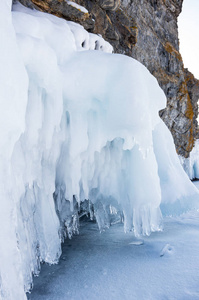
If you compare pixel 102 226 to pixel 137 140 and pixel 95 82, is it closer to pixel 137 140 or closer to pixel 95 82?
pixel 137 140

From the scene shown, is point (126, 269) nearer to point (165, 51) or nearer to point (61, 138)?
point (61, 138)

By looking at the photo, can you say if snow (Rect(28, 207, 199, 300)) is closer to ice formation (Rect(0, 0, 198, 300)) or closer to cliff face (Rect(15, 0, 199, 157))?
ice formation (Rect(0, 0, 198, 300))

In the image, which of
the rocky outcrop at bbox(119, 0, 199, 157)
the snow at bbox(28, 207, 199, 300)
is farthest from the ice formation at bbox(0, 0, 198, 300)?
the rocky outcrop at bbox(119, 0, 199, 157)

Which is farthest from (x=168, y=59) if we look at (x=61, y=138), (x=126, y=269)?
(x=126, y=269)

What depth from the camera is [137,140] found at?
9.86 feet

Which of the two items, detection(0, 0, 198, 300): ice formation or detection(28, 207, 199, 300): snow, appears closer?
detection(0, 0, 198, 300): ice formation

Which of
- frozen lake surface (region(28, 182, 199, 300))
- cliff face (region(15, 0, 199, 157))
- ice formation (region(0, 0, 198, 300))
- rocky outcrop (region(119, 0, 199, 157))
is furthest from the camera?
rocky outcrop (region(119, 0, 199, 157))

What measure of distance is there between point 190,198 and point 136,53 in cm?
927

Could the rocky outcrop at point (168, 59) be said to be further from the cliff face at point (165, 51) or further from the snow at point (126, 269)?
the snow at point (126, 269)

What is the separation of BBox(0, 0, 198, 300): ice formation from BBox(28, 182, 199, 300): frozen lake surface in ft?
0.97

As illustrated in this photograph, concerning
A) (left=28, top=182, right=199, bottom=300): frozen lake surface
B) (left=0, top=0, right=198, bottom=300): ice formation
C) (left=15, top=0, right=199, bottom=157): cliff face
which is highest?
(left=15, top=0, right=199, bottom=157): cliff face

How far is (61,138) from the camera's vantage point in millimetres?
3088

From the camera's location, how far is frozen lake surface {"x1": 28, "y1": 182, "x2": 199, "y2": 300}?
2342mm

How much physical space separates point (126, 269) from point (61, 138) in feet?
6.63
